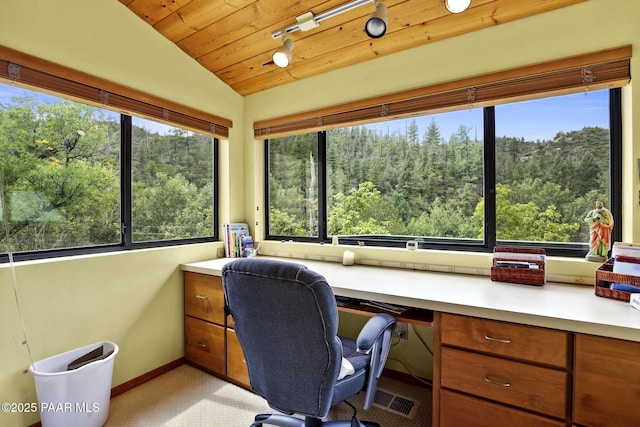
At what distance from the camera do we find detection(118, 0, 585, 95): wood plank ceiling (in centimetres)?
181

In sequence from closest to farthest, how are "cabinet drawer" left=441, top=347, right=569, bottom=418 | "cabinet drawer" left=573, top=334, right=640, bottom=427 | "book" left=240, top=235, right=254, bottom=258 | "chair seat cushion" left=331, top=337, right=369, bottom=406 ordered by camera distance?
"cabinet drawer" left=573, top=334, right=640, bottom=427 < "cabinet drawer" left=441, top=347, right=569, bottom=418 < "chair seat cushion" left=331, top=337, right=369, bottom=406 < "book" left=240, top=235, right=254, bottom=258

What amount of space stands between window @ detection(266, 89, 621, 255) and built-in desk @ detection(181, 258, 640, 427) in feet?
1.81

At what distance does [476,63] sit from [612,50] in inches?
24.9

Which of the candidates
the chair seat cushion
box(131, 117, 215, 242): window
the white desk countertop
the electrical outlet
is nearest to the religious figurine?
the white desk countertop

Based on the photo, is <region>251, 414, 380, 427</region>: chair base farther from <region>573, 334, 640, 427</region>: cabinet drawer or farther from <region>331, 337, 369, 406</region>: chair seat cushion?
<region>573, 334, 640, 427</region>: cabinet drawer

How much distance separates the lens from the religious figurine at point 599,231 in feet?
5.31

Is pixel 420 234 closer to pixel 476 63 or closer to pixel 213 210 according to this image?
pixel 476 63

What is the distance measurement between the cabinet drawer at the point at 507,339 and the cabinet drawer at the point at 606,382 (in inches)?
2.4

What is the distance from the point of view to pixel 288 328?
1200mm

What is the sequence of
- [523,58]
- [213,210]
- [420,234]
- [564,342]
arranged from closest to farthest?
[564,342], [523,58], [420,234], [213,210]

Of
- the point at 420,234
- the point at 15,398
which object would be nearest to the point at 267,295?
the point at 420,234

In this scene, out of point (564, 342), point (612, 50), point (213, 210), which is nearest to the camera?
point (564, 342)

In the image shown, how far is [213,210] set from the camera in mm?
2838

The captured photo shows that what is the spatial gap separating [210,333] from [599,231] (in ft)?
8.18
